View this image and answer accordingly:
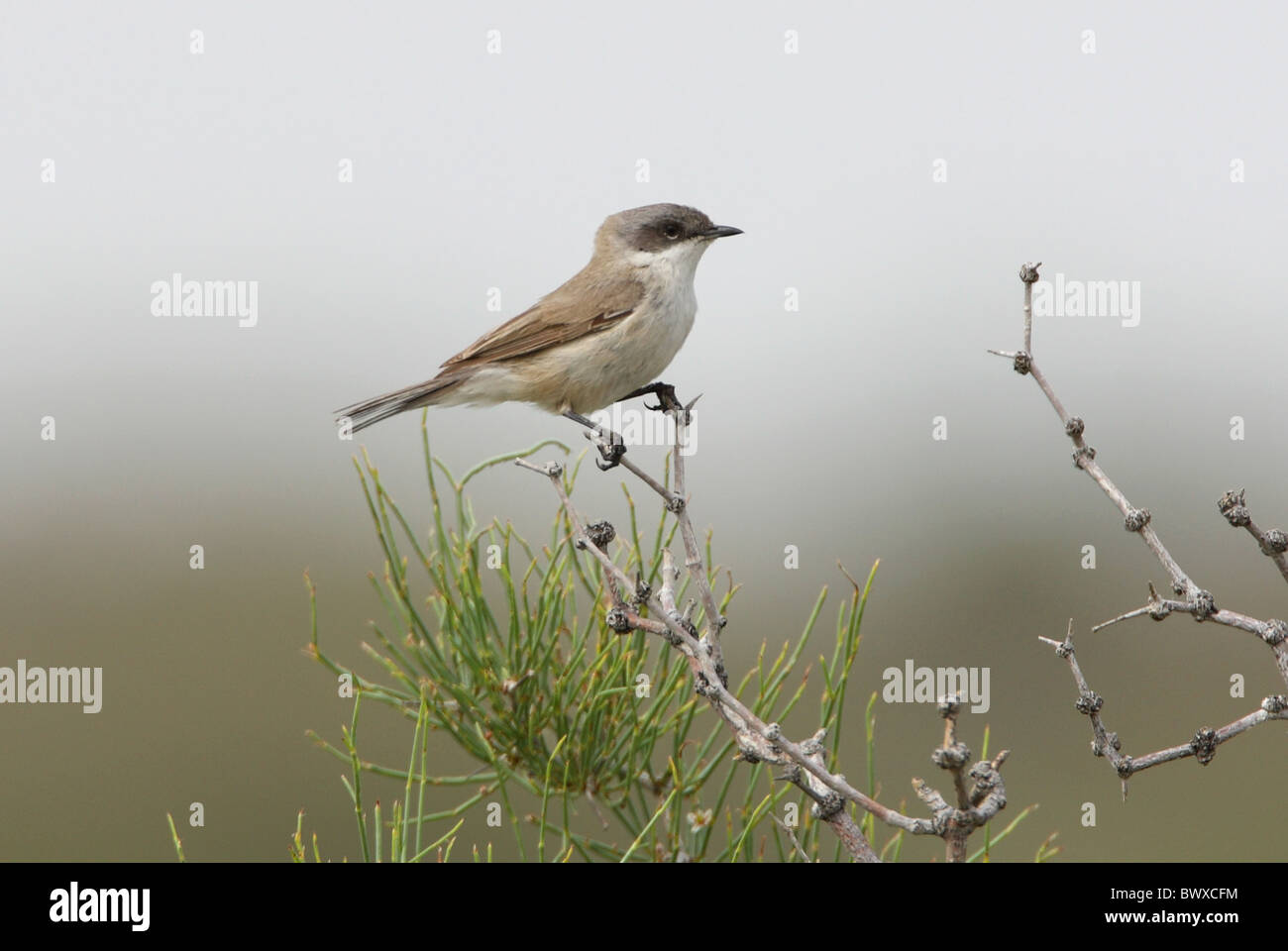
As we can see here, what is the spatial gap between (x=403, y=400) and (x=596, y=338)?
0.92 m

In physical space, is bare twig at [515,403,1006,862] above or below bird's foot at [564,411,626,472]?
below

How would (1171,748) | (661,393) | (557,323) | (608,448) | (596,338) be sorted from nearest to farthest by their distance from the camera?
(1171,748) < (608,448) < (661,393) < (596,338) < (557,323)

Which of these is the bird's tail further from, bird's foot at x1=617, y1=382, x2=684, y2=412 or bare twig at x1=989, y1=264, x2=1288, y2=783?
bare twig at x1=989, y1=264, x2=1288, y2=783

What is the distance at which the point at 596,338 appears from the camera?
5.46 meters

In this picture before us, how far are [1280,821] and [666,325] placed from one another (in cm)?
834

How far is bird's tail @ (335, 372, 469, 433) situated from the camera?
16.8ft

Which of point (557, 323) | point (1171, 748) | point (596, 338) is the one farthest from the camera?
point (557, 323)

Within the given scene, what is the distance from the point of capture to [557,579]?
319 cm

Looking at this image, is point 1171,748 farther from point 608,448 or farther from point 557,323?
point 557,323

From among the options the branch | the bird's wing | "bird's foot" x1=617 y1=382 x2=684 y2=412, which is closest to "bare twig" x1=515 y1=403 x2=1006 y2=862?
the branch

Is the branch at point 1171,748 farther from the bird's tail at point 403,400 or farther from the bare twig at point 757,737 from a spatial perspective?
the bird's tail at point 403,400

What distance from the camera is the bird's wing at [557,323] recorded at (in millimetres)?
5613

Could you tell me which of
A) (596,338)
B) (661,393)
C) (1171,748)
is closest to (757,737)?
(1171,748)
